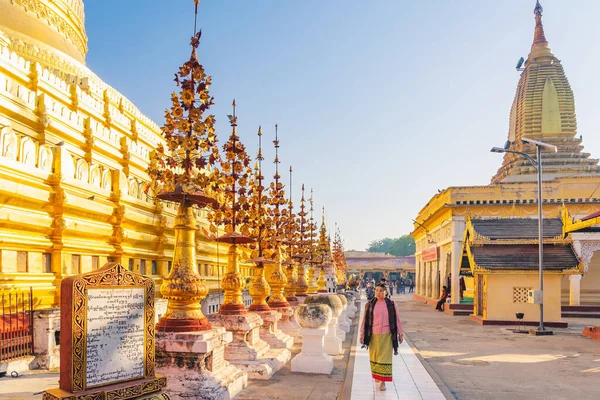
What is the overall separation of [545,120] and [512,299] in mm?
25254

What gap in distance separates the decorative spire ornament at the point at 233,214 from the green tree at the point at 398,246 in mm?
136381

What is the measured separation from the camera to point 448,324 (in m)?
24.4

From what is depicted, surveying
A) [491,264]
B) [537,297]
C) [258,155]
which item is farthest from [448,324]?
[258,155]

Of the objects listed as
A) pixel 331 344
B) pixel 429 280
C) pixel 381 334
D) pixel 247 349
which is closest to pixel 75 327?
pixel 381 334

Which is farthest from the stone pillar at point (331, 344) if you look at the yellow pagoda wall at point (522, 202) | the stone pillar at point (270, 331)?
the yellow pagoda wall at point (522, 202)

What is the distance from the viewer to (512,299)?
76.3 ft

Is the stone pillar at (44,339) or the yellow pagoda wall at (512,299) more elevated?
the stone pillar at (44,339)

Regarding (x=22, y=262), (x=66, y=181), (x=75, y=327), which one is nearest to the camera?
(x=75, y=327)

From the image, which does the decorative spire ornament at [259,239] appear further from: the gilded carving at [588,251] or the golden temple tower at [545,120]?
the golden temple tower at [545,120]

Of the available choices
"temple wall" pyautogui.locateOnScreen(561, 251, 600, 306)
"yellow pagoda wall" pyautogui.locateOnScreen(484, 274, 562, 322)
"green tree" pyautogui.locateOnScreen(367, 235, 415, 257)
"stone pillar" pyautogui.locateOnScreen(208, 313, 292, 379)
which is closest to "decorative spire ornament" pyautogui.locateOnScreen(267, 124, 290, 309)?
"stone pillar" pyautogui.locateOnScreen(208, 313, 292, 379)

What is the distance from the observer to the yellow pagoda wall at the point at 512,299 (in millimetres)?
22859

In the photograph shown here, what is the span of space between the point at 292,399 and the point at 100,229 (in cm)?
863

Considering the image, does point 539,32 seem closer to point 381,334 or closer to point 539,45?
point 539,45

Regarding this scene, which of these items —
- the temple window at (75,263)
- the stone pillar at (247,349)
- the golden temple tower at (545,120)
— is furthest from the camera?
the golden temple tower at (545,120)
